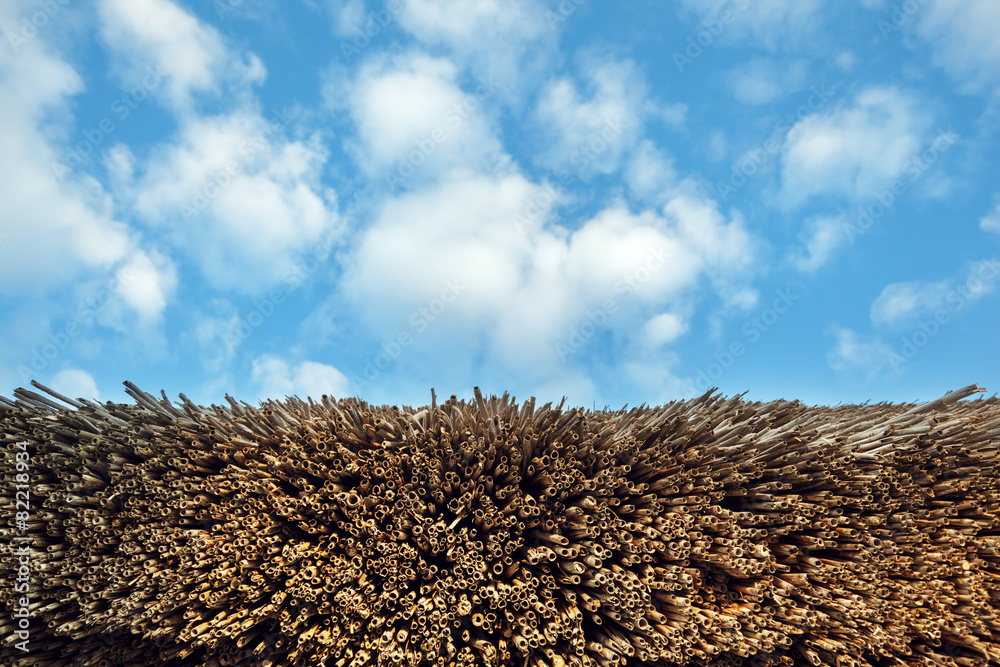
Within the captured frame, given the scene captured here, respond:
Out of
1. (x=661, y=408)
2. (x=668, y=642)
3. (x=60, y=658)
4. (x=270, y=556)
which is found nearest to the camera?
(x=668, y=642)

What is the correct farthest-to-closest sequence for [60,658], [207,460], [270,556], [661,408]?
1. [661,408]
2. [60,658]
3. [207,460]
4. [270,556]

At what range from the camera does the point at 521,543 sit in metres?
3.81

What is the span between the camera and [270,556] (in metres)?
3.90

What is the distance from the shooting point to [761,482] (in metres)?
4.13

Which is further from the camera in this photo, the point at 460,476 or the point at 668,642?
the point at 460,476

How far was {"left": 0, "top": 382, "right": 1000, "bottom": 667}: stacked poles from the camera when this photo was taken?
145 inches

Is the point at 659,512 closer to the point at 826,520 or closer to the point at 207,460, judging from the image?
the point at 826,520

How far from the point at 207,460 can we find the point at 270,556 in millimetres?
995

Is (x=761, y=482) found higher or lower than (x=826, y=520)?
higher

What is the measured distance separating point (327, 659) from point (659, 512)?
8.84 ft

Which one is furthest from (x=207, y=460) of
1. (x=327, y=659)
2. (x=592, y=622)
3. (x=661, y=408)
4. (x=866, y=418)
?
(x=866, y=418)

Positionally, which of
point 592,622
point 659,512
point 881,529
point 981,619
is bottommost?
point 981,619

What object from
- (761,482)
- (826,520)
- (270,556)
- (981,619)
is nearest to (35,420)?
(270,556)

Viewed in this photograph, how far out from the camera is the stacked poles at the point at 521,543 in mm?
3695
